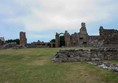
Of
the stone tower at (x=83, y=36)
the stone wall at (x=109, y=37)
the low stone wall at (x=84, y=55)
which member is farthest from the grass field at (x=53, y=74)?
the stone tower at (x=83, y=36)

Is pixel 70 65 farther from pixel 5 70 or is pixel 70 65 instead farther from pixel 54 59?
pixel 5 70

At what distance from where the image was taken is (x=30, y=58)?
31266mm

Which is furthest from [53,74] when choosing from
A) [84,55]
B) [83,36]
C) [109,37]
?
[83,36]

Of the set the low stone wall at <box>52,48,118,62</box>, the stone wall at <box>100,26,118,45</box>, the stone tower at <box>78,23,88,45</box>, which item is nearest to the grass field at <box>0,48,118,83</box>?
the low stone wall at <box>52,48,118,62</box>

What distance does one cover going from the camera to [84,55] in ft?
101

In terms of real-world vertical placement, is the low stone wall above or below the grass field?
above

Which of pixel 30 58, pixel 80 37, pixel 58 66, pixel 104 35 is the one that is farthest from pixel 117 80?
pixel 80 37

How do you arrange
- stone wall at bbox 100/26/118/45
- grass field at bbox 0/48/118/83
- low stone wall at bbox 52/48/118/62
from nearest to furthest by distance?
1. grass field at bbox 0/48/118/83
2. low stone wall at bbox 52/48/118/62
3. stone wall at bbox 100/26/118/45

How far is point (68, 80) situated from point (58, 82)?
86 cm

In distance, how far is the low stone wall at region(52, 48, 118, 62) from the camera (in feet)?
96.1

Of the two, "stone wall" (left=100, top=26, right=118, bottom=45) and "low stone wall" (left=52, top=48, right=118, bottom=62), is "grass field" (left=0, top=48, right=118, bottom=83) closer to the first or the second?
"low stone wall" (left=52, top=48, right=118, bottom=62)

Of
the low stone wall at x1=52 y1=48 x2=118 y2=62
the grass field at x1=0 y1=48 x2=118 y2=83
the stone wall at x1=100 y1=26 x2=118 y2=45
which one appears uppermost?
the stone wall at x1=100 y1=26 x2=118 y2=45

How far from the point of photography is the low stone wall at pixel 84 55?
2930 cm

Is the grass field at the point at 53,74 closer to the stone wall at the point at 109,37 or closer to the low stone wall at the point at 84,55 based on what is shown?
the low stone wall at the point at 84,55
